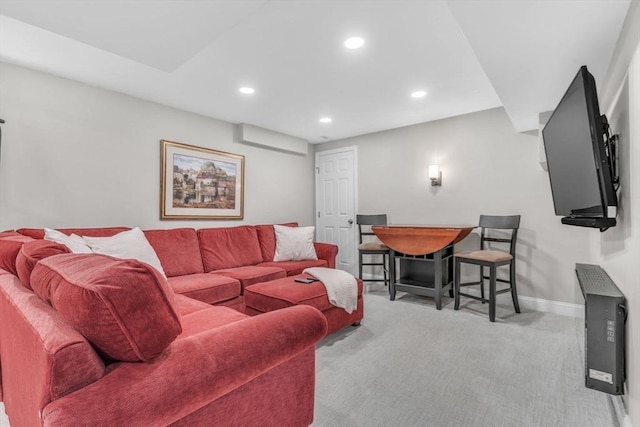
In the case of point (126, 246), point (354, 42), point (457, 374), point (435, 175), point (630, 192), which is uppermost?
point (354, 42)

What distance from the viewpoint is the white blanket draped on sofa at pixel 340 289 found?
2.54 m

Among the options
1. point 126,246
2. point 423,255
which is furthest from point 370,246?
point 126,246

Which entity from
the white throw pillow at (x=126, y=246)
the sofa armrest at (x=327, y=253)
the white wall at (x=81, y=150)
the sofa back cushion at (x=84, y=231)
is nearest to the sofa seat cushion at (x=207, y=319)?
the white throw pillow at (x=126, y=246)

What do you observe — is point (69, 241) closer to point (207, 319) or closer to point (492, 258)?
point (207, 319)

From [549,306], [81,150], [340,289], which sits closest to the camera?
[340,289]

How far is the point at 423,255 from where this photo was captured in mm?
3701

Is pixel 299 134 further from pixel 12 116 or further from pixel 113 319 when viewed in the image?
pixel 113 319

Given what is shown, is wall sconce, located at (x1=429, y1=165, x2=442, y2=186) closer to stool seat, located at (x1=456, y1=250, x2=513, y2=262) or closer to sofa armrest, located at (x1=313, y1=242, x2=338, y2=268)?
stool seat, located at (x1=456, y1=250, x2=513, y2=262)

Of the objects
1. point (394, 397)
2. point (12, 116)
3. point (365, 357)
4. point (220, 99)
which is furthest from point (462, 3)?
point (12, 116)

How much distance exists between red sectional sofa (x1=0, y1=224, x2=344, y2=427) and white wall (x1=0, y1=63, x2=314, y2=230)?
5.22 feet

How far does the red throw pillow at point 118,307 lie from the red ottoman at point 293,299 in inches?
57.1

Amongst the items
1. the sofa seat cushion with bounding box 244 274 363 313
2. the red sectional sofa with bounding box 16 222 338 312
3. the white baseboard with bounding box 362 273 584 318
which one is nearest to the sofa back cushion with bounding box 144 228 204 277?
the red sectional sofa with bounding box 16 222 338 312

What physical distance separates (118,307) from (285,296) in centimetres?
161

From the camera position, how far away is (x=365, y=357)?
225 cm
